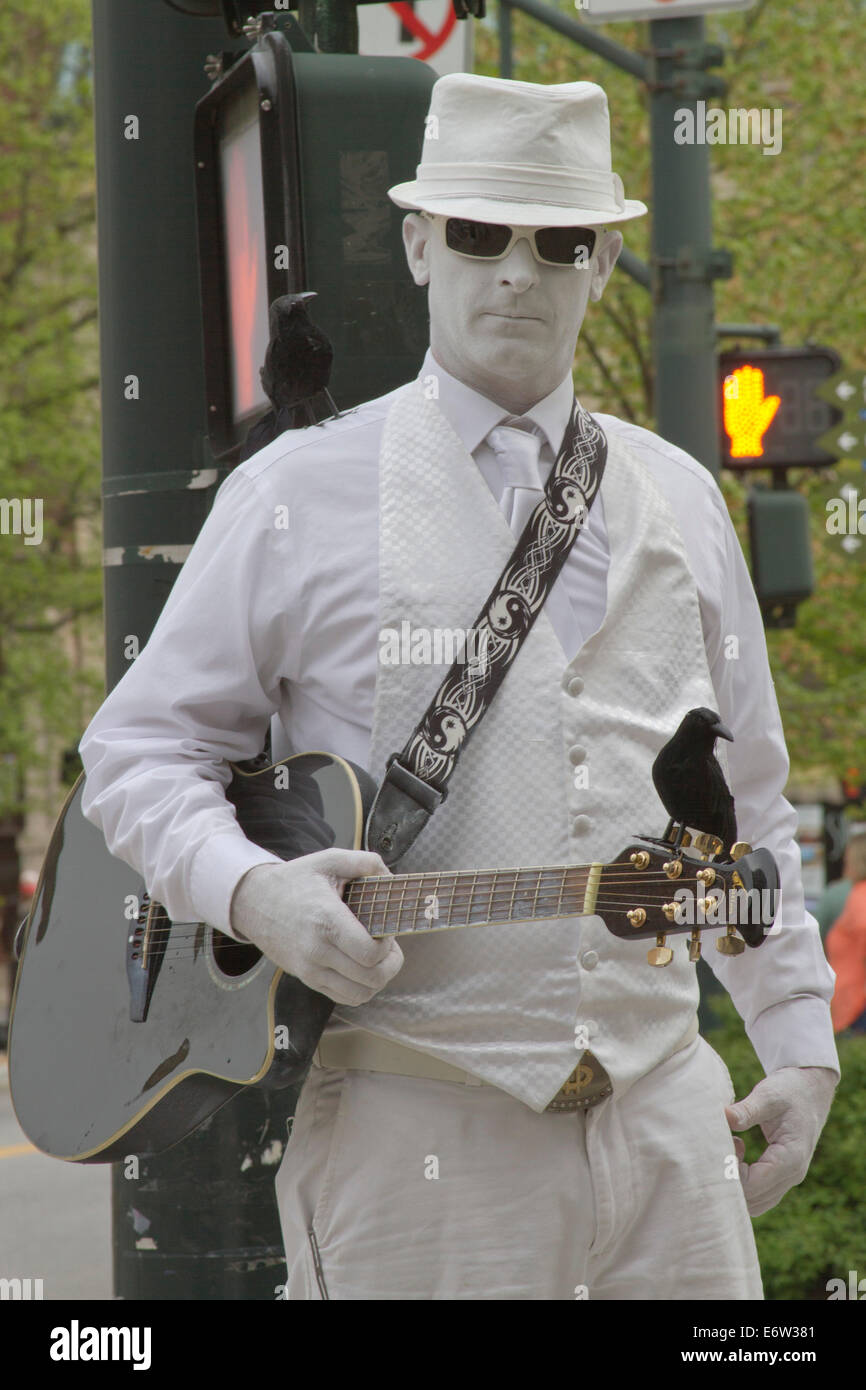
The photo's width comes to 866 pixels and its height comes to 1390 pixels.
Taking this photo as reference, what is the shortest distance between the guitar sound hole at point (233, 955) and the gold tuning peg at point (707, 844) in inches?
24.5

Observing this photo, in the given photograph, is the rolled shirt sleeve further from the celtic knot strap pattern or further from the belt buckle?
the belt buckle

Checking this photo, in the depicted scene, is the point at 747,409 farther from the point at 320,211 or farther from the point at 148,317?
the point at 320,211

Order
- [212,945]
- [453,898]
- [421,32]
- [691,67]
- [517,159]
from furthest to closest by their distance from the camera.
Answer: [691,67]
[421,32]
[212,945]
[517,159]
[453,898]

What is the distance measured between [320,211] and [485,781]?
131cm

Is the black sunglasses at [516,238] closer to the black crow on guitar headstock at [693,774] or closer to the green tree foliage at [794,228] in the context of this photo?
the black crow on guitar headstock at [693,774]

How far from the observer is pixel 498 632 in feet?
7.78

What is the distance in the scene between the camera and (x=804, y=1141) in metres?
2.53

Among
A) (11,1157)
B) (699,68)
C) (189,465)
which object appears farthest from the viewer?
(11,1157)

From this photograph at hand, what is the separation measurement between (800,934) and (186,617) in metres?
0.94

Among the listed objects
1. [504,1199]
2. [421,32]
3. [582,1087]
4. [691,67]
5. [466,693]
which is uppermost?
[691,67]

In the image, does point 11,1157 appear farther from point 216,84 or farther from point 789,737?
point 216,84

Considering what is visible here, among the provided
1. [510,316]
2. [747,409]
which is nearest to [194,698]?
[510,316]

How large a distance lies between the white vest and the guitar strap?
3 centimetres
